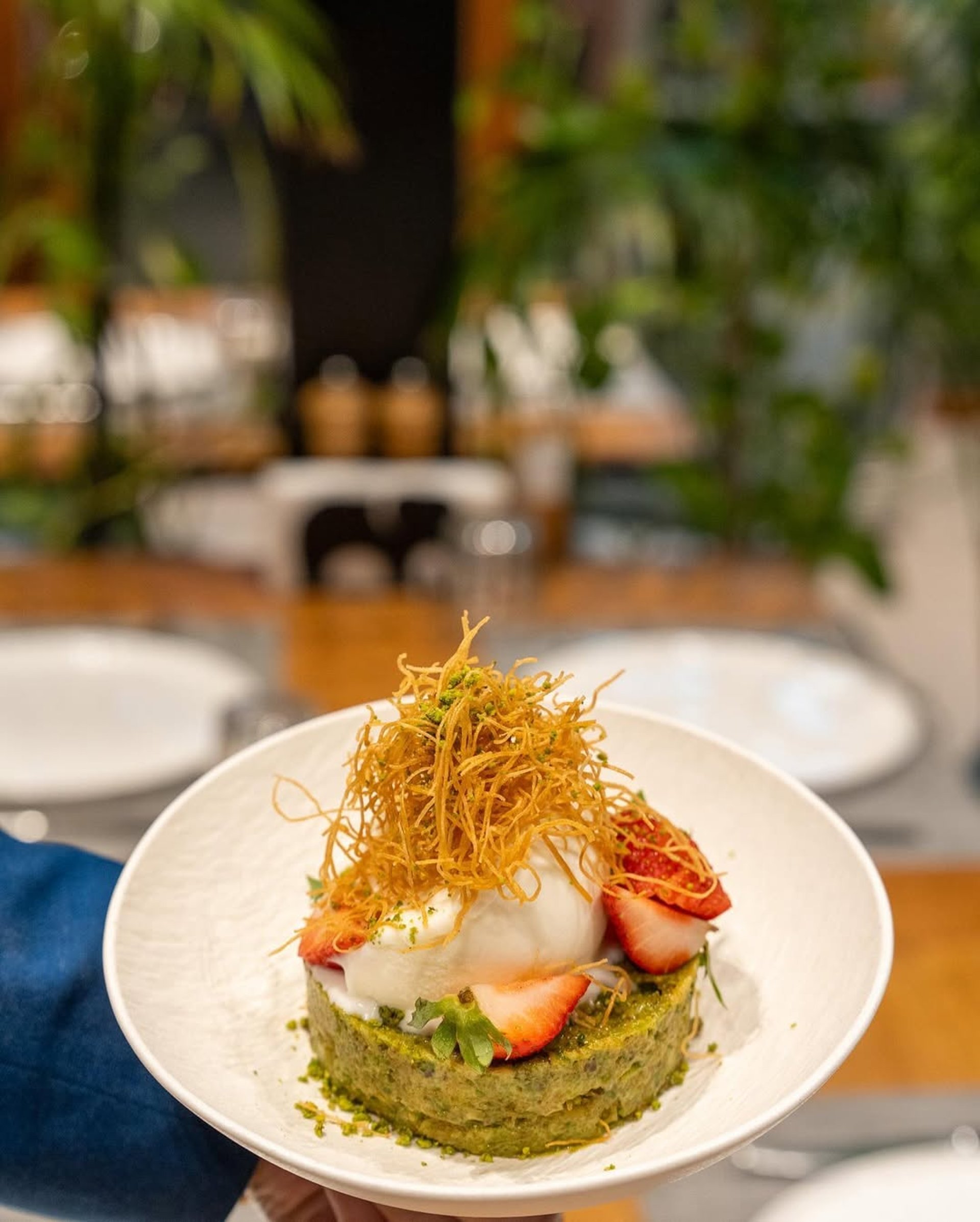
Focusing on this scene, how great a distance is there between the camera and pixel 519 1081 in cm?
67

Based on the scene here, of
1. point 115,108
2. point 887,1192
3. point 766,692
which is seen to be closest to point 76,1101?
point 887,1192

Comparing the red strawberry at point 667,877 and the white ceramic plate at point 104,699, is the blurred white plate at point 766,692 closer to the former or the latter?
the white ceramic plate at point 104,699

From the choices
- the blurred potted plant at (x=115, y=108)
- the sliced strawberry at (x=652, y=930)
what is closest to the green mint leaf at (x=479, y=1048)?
the sliced strawberry at (x=652, y=930)

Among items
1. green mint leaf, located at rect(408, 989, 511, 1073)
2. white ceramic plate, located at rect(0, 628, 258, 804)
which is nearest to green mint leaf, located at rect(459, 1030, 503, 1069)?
green mint leaf, located at rect(408, 989, 511, 1073)

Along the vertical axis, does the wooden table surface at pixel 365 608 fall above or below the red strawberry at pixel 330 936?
below

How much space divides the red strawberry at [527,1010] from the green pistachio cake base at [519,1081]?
0.02 m

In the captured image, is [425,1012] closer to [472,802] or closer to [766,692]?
[472,802]

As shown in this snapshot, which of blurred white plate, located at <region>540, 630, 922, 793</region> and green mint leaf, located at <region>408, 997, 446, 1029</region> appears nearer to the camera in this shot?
green mint leaf, located at <region>408, 997, 446, 1029</region>

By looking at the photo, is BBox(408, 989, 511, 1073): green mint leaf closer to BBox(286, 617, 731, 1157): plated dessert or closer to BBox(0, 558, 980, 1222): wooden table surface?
BBox(286, 617, 731, 1157): plated dessert

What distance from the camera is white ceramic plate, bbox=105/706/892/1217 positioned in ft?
1.98

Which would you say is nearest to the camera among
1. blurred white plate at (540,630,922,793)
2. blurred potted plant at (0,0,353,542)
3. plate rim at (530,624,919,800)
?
plate rim at (530,624,919,800)

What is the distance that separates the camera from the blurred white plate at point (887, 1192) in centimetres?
90

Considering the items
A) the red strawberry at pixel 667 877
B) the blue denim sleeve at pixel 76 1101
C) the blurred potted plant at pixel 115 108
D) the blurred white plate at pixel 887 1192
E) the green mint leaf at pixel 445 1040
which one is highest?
the blurred potted plant at pixel 115 108

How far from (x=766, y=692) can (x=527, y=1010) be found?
1.25 m
